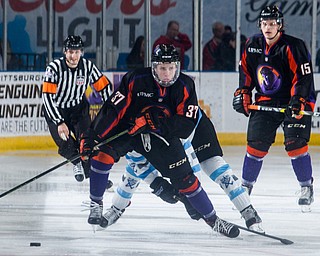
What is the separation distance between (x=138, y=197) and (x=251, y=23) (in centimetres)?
488

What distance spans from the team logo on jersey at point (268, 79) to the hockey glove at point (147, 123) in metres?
1.25

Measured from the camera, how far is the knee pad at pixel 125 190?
16.8 feet

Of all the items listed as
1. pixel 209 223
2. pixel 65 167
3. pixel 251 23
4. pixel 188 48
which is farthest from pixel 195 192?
pixel 251 23

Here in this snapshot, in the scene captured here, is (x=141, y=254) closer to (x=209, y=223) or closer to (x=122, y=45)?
(x=209, y=223)

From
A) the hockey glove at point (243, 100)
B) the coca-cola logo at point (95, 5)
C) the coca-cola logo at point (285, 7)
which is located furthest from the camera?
the coca-cola logo at point (285, 7)

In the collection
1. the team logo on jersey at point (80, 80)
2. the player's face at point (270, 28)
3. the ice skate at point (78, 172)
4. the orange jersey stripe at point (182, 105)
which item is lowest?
the ice skate at point (78, 172)

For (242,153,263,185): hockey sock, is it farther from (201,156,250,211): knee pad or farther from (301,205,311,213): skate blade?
(201,156,250,211): knee pad

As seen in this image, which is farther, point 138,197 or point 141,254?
point 138,197

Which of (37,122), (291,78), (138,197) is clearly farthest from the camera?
(37,122)

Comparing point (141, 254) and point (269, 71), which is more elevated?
point (269, 71)

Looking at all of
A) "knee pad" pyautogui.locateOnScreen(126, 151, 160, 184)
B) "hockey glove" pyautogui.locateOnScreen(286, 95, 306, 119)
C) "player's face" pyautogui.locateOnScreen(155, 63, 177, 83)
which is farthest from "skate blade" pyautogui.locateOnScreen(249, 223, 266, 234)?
"hockey glove" pyautogui.locateOnScreen(286, 95, 306, 119)

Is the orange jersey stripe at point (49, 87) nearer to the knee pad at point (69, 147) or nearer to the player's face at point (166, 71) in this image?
the knee pad at point (69, 147)

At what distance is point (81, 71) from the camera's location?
7.00m

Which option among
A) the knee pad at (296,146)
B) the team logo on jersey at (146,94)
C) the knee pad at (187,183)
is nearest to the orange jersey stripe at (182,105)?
the team logo on jersey at (146,94)
